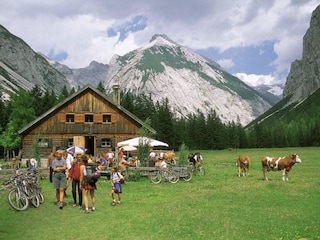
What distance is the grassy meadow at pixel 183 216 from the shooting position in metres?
12.6

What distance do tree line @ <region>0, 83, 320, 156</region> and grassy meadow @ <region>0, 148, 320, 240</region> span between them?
143ft

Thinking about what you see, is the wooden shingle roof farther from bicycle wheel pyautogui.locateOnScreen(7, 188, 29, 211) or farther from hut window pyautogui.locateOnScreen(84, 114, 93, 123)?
bicycle wheel pyautogui.locateOnScreen(7, 188, 29, 211)

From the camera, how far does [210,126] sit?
356 ft

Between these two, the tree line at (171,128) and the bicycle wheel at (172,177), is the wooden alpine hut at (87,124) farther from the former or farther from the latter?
the bicycle wheel at (172,177)

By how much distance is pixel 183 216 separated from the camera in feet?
49.6

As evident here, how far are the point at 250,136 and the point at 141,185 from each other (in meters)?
111

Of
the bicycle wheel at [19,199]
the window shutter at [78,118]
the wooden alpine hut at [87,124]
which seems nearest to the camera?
the bicycle wheel at [19,199]

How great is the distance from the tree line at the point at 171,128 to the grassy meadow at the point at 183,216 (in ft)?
143

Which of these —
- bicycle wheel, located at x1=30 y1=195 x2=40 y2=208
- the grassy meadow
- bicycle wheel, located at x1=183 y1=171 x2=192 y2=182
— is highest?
bicycle wheel, located at x1=183 y1=171 x2=192 y2=182

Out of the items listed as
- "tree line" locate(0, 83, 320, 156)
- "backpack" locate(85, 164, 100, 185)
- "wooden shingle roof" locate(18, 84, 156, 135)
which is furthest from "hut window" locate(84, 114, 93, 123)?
"backpack" locate(85, 164, 100, 185)

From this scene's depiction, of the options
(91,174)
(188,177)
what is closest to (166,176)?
(188,177)

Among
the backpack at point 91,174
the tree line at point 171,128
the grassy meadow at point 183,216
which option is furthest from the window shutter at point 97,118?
the backpack at point 91,174

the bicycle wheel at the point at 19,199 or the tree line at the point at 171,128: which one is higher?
the tree line at the point at 171,128

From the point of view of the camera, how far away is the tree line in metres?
65.2
